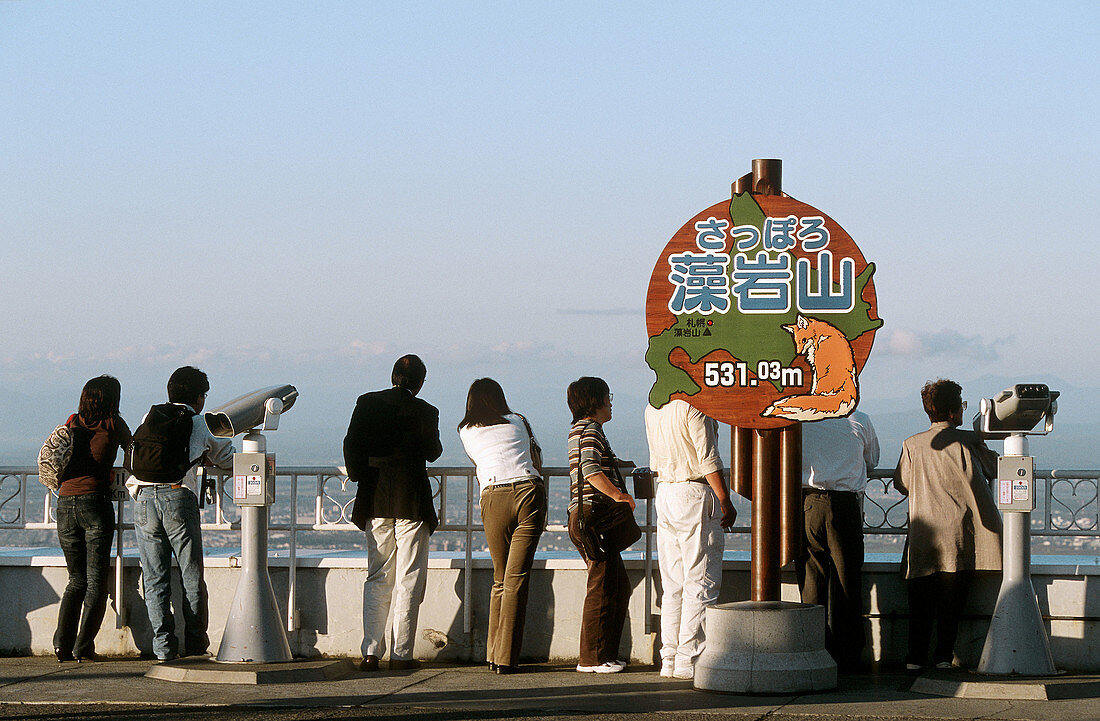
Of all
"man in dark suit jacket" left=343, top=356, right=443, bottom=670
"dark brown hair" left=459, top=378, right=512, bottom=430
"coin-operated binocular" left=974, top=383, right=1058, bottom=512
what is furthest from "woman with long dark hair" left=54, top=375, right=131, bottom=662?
"coin-operated binocular" left=974, top=383, right=1058, bottom=512

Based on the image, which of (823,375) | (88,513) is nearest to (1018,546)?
(823,375)

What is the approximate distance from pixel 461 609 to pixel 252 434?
1.77 metres

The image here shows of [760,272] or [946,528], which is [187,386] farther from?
[946,528]

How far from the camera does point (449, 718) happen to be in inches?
287

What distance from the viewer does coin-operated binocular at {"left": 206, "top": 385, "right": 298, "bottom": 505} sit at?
876cm

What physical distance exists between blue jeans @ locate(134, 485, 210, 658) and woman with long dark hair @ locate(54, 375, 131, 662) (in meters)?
0.31

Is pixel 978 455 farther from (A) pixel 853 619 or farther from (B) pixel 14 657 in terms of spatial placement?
(B) pixel 14 657

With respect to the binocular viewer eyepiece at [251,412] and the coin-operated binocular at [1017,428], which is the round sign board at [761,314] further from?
the binocular viewer eyepiece at [251,412]

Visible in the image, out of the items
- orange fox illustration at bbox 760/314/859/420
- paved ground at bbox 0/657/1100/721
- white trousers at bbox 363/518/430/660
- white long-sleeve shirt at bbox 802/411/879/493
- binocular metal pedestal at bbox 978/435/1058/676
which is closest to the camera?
paved ground at bbox 0/657/1100/721

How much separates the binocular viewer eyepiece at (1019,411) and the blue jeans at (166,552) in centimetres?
497

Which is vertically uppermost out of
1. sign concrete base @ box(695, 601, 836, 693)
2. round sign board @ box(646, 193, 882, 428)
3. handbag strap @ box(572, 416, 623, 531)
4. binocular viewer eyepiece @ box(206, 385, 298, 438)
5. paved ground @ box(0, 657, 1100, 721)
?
round sign board @ box(646, 193, 882, 428)

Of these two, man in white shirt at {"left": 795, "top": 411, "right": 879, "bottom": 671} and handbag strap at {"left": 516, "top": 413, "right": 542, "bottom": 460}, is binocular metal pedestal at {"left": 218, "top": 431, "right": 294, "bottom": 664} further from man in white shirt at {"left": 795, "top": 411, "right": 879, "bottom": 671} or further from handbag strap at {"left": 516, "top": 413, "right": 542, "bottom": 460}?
man in white shirt at {"left": 795, "top": 411, "right": 879, "bottom": 671}

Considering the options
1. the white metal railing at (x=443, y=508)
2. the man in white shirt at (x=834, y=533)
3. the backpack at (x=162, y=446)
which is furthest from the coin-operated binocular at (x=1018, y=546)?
the backpack at (x=162, y=446)

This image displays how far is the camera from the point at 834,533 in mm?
8680
